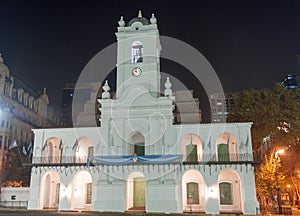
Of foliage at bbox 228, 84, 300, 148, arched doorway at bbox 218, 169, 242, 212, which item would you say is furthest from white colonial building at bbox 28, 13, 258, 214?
foliage at bbox 228, 84, 300, 148

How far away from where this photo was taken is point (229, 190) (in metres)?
31.7

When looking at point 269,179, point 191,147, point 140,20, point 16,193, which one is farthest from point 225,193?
point 16,193

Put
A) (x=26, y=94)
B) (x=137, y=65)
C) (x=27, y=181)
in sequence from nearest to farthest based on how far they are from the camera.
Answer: (x=137, y=65)
(x=27, y=181)
(x=26, y=94)

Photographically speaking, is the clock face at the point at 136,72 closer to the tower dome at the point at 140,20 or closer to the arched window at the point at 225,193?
the tower dome at the point at 140,20

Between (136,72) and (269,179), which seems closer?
(269,179)

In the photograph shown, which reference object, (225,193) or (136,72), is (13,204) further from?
(225,193)

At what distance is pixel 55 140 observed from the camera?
1405 inches

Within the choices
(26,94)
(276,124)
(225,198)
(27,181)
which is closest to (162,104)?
(225,198)

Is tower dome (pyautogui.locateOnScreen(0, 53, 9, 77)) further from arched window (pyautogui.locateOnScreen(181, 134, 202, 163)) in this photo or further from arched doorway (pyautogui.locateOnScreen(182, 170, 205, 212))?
arched doorway (pyautogui.locateOnScreen(182, 170, 205, 212))

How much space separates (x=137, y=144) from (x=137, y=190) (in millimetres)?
5081

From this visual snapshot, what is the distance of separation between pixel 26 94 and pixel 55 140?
24.0 meters

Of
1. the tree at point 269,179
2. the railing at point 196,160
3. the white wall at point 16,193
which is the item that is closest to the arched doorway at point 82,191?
the railing at point 196,160

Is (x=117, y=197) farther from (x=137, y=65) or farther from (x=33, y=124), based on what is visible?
(x=33, y=124)

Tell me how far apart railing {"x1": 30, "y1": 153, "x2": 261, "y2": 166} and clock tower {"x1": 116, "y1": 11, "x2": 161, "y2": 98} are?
836 cm
